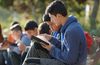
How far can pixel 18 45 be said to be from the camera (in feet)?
32.9

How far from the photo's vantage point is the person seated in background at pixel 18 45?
996 cm

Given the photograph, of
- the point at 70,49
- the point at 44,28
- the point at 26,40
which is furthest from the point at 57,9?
the point at 26,40

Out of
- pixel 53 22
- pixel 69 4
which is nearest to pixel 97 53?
pixel 53 22

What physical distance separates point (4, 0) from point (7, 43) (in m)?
20.6

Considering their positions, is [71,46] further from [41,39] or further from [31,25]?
[31,25]

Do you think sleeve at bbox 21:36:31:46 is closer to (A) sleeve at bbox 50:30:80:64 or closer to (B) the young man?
(B) the young man

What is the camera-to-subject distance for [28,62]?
7875 mm

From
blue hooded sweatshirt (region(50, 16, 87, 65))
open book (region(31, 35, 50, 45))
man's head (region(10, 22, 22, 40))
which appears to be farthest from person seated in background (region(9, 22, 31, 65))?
blue hooded sweatshirt (region(50, 16, 87, 65))

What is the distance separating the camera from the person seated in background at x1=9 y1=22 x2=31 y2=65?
32.7 ft

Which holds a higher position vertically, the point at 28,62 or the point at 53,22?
the point at 53,22

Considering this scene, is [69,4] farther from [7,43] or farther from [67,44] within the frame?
[67,44]

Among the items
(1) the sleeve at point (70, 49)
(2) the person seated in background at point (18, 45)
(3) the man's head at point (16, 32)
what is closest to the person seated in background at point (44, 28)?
(2) the person seated in background at point (18, 45)

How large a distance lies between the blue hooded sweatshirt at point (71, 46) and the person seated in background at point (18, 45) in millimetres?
2191

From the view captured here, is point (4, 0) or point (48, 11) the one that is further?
point (4, 0)
